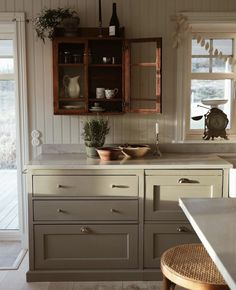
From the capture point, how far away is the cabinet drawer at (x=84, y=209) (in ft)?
10.1

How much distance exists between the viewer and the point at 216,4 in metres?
3.52

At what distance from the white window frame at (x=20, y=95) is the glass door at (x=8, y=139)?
0.18m

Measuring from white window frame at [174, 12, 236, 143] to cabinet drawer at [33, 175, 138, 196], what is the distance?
0.79 m

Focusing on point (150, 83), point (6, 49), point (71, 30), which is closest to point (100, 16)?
point (71, 30)

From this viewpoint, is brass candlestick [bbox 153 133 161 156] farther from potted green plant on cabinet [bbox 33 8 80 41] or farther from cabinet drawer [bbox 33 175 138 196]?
potted green plant on cabinet [bbox 33 8 80 41]

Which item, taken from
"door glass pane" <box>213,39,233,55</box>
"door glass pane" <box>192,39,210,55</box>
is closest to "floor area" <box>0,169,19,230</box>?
"door glass pane" <box>192,39,210,55</box>

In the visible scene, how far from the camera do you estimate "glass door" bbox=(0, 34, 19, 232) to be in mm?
3820

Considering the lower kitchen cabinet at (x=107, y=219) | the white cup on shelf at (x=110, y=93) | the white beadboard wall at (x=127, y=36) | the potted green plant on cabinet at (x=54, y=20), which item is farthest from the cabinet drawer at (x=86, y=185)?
A: the potted green plant on cabinet at (x=54, y=20)

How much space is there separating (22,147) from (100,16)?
1275 mm

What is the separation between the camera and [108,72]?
3584 millimetres

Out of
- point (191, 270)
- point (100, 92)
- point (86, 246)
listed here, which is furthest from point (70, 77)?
point (191, 270)

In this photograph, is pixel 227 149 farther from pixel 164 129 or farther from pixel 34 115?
pixel 34 115

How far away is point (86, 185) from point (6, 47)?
156cm

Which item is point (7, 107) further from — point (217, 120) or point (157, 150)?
point (217, 120)
